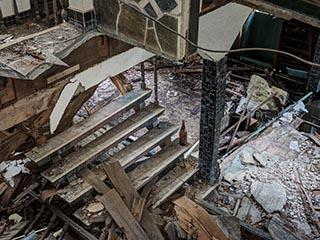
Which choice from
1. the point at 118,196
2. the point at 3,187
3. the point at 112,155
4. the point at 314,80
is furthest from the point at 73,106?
the point at 314,80

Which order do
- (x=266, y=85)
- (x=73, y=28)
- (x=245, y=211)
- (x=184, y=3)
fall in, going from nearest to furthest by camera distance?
1. (x=184, y=3)
2. (x=73, y=28)
3. (x=245, y=211)
4. (x=266, y=85)

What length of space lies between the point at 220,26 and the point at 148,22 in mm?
1114

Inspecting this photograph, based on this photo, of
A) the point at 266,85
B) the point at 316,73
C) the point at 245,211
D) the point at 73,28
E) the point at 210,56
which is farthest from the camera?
the point at 266,85

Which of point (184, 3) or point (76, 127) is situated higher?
point (184, 3)

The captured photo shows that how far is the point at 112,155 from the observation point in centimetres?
654

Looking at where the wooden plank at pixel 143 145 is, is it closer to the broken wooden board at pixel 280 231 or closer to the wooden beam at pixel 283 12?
the broken wooden board at pixel 280 231

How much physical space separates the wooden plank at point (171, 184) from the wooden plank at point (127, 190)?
0.42 m

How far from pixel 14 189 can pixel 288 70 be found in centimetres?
759

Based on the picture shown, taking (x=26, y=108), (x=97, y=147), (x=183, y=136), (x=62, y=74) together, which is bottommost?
(x=183, y=136)

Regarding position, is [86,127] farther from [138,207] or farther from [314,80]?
[314,80]

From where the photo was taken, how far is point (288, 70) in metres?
11.0

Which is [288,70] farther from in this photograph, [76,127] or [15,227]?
[15,227]

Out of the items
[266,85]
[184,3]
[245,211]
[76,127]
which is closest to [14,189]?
[76,127]

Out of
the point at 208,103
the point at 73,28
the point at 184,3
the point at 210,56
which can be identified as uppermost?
the point at 184,3
